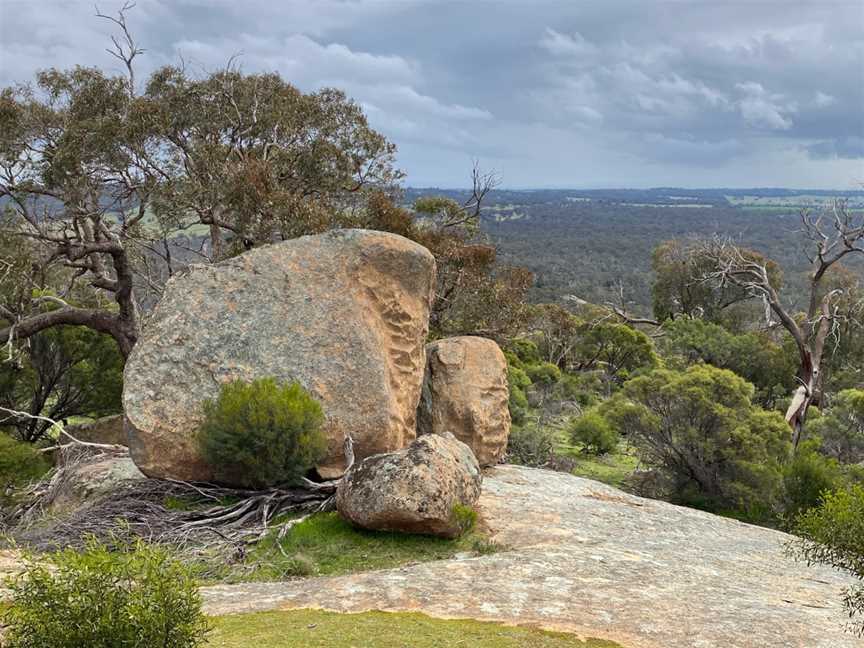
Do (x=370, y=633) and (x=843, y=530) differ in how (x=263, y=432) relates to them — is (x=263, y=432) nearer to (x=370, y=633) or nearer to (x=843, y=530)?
(x=370, y=633)

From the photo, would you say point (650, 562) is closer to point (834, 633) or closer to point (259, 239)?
point (834, 633)

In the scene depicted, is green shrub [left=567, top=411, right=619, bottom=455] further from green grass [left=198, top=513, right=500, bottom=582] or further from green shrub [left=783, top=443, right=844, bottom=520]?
green grass [left=198, top=513, right=500, bottom=582]

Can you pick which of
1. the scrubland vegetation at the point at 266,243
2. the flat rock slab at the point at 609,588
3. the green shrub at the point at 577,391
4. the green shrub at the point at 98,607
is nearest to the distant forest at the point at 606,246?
the green shrub at the point at 577,391

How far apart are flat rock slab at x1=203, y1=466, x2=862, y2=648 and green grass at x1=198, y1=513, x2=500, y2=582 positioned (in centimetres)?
51

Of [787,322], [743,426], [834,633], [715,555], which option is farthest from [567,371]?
[834,633]

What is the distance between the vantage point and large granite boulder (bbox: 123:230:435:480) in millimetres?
11820

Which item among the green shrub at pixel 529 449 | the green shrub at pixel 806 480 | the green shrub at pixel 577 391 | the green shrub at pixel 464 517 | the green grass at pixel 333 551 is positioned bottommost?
the green shrub at pixel 577 391

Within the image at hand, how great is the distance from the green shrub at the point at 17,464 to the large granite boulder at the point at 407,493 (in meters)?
7.73

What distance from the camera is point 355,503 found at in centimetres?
1071

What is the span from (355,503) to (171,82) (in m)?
16.1

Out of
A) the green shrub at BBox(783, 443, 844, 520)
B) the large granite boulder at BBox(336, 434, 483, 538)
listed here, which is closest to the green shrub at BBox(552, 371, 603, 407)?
the green shrub at BBox(783, 443, 844, 520)

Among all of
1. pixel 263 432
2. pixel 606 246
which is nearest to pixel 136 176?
pixel 263 432

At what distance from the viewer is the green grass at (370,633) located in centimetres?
682

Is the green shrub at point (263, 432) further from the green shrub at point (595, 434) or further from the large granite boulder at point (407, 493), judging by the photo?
the green shrub at point (595, 434)
